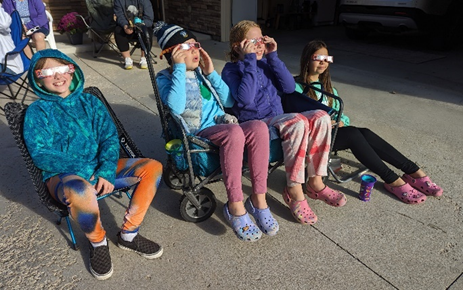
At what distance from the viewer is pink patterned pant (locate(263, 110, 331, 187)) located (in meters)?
2.38

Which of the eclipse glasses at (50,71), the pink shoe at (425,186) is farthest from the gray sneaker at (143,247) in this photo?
the pink shoe at (425,186)

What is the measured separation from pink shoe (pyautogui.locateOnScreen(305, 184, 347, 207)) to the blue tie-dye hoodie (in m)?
1.45

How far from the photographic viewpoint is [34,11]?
5379 millimetres

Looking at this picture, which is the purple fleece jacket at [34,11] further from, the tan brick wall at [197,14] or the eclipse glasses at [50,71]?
the eclipse glasses at [50,71]

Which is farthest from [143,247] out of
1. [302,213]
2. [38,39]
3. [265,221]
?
[38,39]

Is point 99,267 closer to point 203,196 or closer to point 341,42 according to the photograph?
point 203,196

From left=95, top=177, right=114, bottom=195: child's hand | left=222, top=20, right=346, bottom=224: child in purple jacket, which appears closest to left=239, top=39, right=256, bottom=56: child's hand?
left=222, top=20, right=346, bottom=224: child in purple jacket

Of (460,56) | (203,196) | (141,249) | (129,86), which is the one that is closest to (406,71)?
(460,56)

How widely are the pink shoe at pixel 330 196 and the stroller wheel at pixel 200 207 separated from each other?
2.50 feet

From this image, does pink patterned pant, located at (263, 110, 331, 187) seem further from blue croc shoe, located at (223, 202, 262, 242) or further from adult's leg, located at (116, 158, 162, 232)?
adult's leg, located at (116, 158, 162, 232)

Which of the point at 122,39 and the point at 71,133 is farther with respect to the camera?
the point at 122,39

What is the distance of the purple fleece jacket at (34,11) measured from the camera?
5.32 metres

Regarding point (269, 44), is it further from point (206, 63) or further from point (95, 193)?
point (95, 193)

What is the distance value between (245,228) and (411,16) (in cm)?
650
